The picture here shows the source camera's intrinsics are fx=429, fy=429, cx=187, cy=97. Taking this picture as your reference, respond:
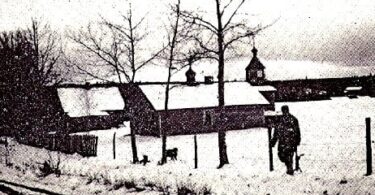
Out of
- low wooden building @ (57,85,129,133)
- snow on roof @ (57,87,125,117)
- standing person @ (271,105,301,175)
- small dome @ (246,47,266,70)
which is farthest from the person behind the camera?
small dome @ (246,47,266,70)

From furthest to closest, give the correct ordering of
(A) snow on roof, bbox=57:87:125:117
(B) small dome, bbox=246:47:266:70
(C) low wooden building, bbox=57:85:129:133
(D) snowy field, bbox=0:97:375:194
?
(B) small dome, bbox=246:47:266:70 → (A) snow on roof, bbox=57:87:125:117 → (C) low wooden building, bbox=57:85:129:133 → (D) snowy field, bbox=0:97:375:194

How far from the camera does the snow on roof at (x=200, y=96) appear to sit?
42.2m

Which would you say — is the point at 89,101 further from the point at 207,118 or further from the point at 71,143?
the point at 71,143

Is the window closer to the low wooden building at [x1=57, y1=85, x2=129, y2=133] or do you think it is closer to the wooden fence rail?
the low wooden building at [x1=57, y1=85, x2=129, y2=133]

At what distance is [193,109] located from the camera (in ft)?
139

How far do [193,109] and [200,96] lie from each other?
2.70 m

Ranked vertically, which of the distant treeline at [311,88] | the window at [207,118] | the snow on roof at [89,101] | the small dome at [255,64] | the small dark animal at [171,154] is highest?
the small dome at [255,64]

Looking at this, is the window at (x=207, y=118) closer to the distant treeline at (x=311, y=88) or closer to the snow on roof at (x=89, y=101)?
the snow on roof at (x=89, y=101)

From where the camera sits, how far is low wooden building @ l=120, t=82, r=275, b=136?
135 ft

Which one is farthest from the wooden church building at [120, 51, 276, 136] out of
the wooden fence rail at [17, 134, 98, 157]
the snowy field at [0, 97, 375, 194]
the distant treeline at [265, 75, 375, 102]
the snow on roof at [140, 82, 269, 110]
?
the distant treeline at [265, 75, 375, 102]

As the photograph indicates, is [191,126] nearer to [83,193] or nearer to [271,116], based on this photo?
[271,116]

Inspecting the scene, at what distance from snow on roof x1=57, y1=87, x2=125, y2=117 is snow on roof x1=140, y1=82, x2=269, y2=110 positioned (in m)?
9.88

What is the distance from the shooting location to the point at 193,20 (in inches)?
745

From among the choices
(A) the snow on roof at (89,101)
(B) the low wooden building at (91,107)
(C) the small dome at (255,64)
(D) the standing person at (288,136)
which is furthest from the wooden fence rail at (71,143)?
(C) the small dome at (255,64)
